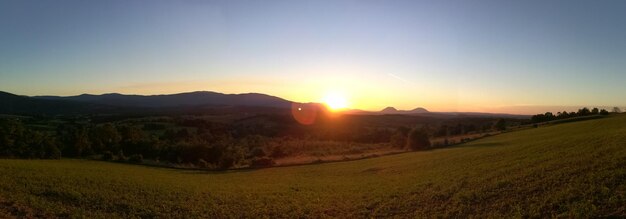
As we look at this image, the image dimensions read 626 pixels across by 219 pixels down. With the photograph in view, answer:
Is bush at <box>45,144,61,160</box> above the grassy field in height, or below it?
below

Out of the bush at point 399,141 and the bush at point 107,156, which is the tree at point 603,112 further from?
the bush at point 107,156

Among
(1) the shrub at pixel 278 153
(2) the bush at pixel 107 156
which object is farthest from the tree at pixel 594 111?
(2) the bush at pixel 107 156

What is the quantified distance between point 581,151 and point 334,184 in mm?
20135

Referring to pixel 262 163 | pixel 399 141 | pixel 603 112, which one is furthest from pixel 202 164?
pixel 603 112

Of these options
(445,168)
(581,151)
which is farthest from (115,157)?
(581,151)

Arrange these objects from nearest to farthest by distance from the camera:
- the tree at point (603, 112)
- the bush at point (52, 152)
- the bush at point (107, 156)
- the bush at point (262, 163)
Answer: the bush at point (52, 152) < the bush at point (107, 156) < the bush at point (262, 163) < the tree at point (603, 112)

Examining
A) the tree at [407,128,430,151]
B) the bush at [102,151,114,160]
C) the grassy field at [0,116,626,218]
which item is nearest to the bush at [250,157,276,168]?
the bush at [102,151,114,160]

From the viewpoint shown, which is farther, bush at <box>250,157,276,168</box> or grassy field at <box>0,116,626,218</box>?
bush at <box>250,157,276,168</box>

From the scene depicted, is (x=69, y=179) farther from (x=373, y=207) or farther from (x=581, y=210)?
(x=581, y=210)

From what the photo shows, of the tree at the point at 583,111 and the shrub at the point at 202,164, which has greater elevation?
the tree at the point at 583,111

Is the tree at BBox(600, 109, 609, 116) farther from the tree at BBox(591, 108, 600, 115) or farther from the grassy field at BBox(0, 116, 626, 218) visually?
the grassy field at BBox(0, 116, 626, 218)

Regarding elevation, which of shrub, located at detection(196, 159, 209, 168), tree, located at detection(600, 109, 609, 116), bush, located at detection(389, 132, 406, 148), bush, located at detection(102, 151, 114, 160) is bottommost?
shrub, located at detection(196, 159, 209, 168)

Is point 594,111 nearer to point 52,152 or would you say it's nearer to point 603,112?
point 603,112

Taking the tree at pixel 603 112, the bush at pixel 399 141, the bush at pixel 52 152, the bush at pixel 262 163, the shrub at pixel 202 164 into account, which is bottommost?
the shrub at pixel 202 164
